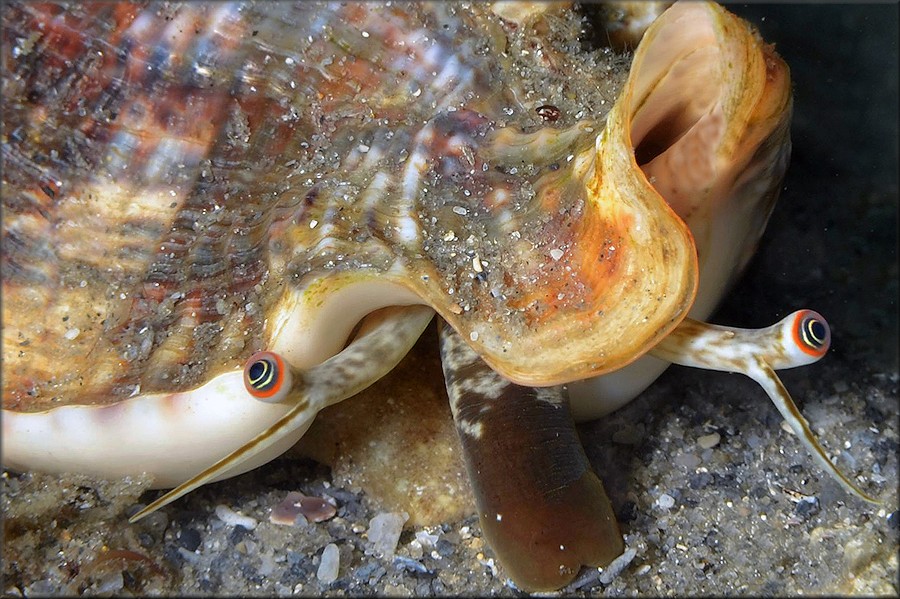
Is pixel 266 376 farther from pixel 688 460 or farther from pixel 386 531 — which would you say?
pixel 688 460

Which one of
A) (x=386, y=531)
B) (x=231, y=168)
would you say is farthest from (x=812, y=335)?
(x=231, y=168)

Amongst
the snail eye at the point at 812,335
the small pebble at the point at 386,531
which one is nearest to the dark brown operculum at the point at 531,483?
the small pebble at the point at 386,531

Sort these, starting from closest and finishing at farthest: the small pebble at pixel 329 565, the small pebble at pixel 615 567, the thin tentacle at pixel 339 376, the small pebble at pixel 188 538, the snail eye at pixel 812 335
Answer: the snail eye at pixel 812 335, the thin tentacle at pixel 339 376, the small pebble at pixel 615 567, the small pebble at pixel 329 565, the small pebble at pixel 188 538

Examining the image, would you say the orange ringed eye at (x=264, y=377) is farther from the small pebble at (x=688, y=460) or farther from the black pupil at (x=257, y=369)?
the small pebble at (x=688, y=460)

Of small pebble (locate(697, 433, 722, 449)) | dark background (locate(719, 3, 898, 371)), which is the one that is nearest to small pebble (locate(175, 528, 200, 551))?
small pebble (locate(697, 433, 722, 449))

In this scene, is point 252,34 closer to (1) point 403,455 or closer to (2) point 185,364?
(2) point 185,364

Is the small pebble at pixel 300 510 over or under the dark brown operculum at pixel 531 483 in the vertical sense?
under

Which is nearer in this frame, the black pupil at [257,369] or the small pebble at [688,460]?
the black pupil at [257,369]
